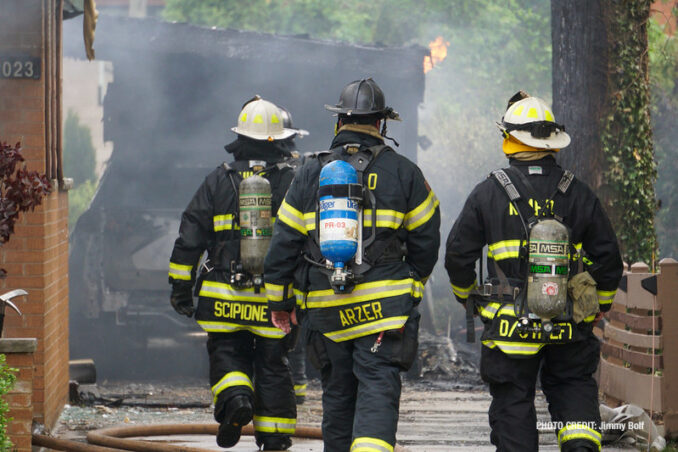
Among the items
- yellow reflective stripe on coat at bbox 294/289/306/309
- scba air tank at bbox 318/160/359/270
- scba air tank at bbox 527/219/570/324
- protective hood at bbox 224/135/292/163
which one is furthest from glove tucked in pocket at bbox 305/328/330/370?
protective hood at bbox 224/135/292/163

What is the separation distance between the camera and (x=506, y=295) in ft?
15.9

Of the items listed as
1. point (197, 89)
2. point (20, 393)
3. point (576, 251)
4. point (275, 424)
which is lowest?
point (275, 424)

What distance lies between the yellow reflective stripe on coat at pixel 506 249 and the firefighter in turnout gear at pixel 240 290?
5.30 ft

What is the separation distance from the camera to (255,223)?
602 centimetres

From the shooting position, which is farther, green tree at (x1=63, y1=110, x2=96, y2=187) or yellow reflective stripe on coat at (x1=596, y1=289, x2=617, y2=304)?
green tree at (x1=63, y1=110, x2=96, y2=187)

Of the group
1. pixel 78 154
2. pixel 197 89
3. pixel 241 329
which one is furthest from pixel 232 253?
pixel 78 154

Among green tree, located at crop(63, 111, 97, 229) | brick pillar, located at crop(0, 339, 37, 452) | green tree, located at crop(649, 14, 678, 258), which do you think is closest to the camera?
brick pillar, located at crop(0, 339, 37, 452)

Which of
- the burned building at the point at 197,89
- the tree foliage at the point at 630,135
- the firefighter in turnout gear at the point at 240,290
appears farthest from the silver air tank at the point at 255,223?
the burned building at the point at 197,89

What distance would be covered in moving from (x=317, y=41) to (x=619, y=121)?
7.04 meters

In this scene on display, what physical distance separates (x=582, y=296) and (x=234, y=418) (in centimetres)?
217

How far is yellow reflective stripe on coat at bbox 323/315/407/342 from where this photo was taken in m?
4.74

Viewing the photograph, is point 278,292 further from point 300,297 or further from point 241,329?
point 241,329

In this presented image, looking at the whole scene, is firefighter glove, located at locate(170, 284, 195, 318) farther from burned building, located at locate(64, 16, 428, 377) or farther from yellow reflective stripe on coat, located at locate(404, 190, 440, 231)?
burned building, located at locate(64, 16, 428, 377)

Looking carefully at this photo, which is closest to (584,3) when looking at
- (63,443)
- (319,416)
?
(319,416)
